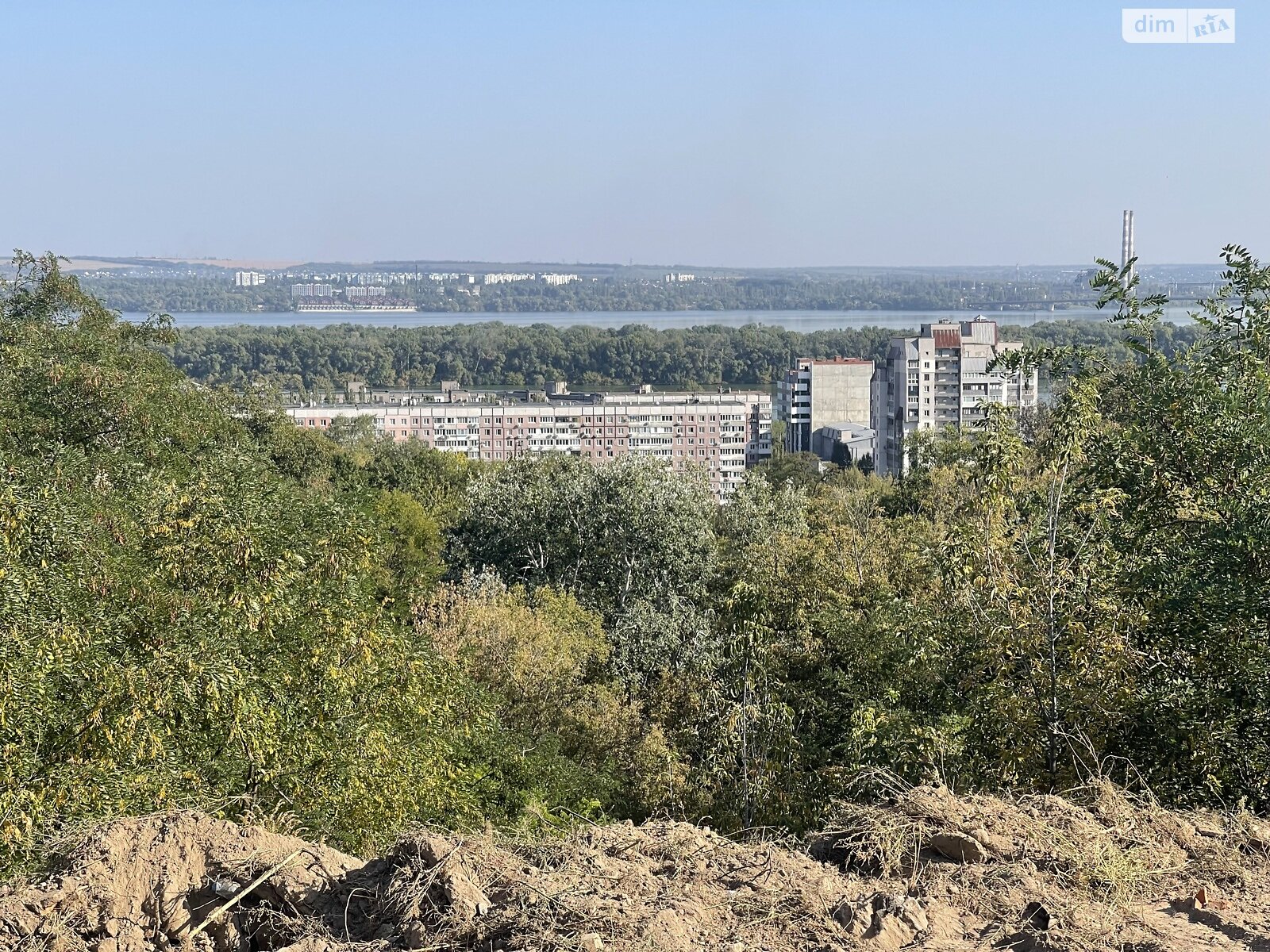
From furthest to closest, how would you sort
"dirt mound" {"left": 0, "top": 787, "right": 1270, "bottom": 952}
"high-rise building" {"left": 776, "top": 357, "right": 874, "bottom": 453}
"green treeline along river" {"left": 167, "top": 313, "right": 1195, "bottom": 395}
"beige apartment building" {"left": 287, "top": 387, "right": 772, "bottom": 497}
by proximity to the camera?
1. "green treeline along river" {"left": 167, "top": 313, "right": 1195, "bottom": 395}
2. "high-rise building" {"left": 776, "top": 357, "right": 874, "bottom": 453}
3. "beige apartment building" {"left": 287, "top": 387, "right": 772, "bottom": 497}
4. "dirt mound" {"left": 0, "top": 787, "right": 1270, "bottom": 952}

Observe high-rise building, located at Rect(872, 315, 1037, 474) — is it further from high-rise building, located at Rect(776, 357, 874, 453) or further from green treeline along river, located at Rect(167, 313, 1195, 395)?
green treeline along river, located at Rect(167, 313, 1195, 395)

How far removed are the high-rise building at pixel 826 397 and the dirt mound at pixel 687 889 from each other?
101 m

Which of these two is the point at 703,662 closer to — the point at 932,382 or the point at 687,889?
the point at 687,889

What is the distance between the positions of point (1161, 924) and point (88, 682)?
6440 mm

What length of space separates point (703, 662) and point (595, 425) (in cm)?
8278

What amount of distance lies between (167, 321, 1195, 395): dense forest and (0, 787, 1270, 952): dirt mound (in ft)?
415

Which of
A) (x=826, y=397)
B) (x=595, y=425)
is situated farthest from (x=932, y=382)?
(x=595, y=425)

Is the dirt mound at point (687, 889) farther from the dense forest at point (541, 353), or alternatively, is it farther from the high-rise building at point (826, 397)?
the dense forest at point (541, 353)

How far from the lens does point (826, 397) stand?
10769 cm

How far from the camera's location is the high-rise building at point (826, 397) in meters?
107

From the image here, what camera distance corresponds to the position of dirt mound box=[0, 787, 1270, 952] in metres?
4.67

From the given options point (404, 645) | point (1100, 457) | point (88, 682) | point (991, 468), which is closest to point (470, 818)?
point (404, 645)

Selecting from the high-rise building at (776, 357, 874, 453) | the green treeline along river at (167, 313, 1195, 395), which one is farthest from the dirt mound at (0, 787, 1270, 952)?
the green treeline along river at (167, 313, 1195, 395)

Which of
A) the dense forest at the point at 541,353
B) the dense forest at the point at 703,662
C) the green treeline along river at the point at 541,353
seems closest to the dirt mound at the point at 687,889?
the dense forest at the point at 703,662
